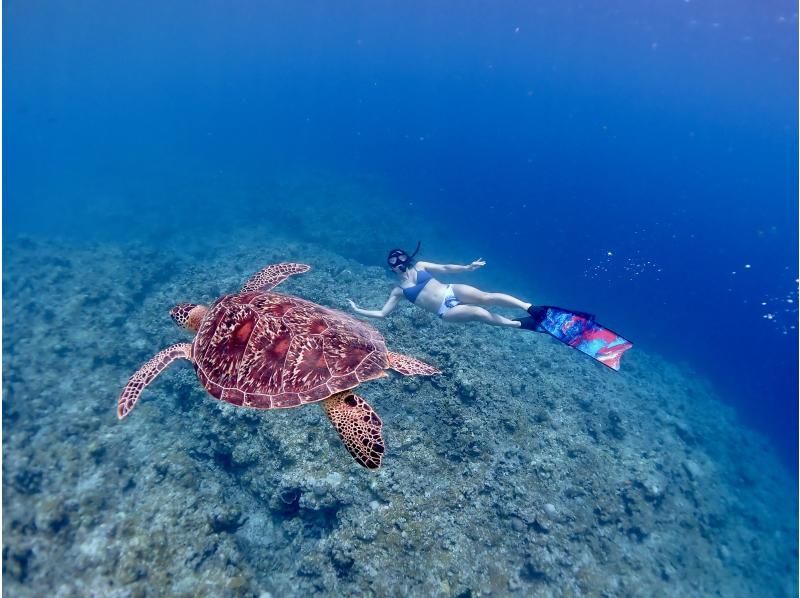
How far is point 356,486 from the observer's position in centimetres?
564

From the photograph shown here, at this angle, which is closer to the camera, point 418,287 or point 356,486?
point 356,486

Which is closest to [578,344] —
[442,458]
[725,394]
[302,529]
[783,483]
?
[442,458]

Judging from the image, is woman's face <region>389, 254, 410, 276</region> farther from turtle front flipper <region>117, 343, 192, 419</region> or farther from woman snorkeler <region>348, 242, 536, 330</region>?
turtle front flipper <region>117, 343, 192, 419</region>

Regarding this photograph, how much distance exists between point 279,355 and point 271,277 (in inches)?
109

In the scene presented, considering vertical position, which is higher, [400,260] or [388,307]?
[400,260]

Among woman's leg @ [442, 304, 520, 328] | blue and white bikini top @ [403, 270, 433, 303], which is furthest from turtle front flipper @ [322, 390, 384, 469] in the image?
blue and white bikini top @ [403, 270, 433, 303]

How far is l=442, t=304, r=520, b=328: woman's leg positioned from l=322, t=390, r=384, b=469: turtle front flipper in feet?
11.6

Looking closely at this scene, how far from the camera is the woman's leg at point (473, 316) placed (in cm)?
701

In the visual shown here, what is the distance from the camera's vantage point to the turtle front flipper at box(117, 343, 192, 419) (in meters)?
4.27

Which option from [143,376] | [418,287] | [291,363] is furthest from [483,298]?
[143,376]

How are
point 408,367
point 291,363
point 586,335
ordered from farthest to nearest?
point 586,335 < point 408,367 < point 291,363

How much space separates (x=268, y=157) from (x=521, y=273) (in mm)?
40130

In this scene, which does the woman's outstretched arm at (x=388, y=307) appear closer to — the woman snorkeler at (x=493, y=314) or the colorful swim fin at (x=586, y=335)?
the woman snorkeler at (x=493, y=314)

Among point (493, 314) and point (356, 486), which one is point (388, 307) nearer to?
point (493, 314)
